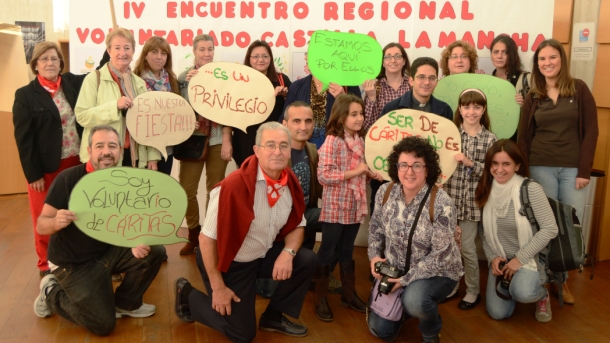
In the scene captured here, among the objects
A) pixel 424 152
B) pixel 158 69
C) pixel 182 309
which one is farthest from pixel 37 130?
pixel 424 152

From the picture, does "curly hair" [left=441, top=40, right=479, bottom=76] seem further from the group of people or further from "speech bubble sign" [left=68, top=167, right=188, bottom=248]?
"speech bubble sign" [left=68, top=167, right=188, bottom=248]

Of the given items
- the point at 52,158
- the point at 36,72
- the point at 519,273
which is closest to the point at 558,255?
the point at 519,273

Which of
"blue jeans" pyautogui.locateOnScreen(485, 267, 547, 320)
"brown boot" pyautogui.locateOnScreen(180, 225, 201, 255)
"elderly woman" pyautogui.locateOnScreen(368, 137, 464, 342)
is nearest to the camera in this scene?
"elderly woman" pyautogui.locateOnScreen(368, 137, 464, 342)

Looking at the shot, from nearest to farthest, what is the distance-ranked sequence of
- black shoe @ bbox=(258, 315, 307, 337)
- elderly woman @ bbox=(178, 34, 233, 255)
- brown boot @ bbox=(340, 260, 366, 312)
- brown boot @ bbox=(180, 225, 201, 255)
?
black shoe @ bbox=(258, 315, 307, 337), brown boot @ bbox=(340, 260, 366, 312), elderly woman @ bbox=(178, 34, 233, 255), brown boot @ bbox=(180, 225, 201, 255)

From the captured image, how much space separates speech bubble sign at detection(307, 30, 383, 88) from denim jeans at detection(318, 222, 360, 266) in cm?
104

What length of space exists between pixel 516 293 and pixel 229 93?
7.11ft

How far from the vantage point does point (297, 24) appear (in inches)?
173

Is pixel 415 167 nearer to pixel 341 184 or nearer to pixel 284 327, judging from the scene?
pixel 341 184

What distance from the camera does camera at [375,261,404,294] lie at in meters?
2.68

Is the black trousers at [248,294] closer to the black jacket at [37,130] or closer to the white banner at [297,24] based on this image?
the black jacket at [37,130]

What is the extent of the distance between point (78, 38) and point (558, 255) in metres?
3.97

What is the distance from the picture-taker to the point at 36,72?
11.3 ft

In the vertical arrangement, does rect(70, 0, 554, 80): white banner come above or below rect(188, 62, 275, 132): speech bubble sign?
above

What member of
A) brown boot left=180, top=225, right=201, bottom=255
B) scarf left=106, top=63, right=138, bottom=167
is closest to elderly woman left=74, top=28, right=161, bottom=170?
scarf left=106, top=63, right=138, bottom=167
